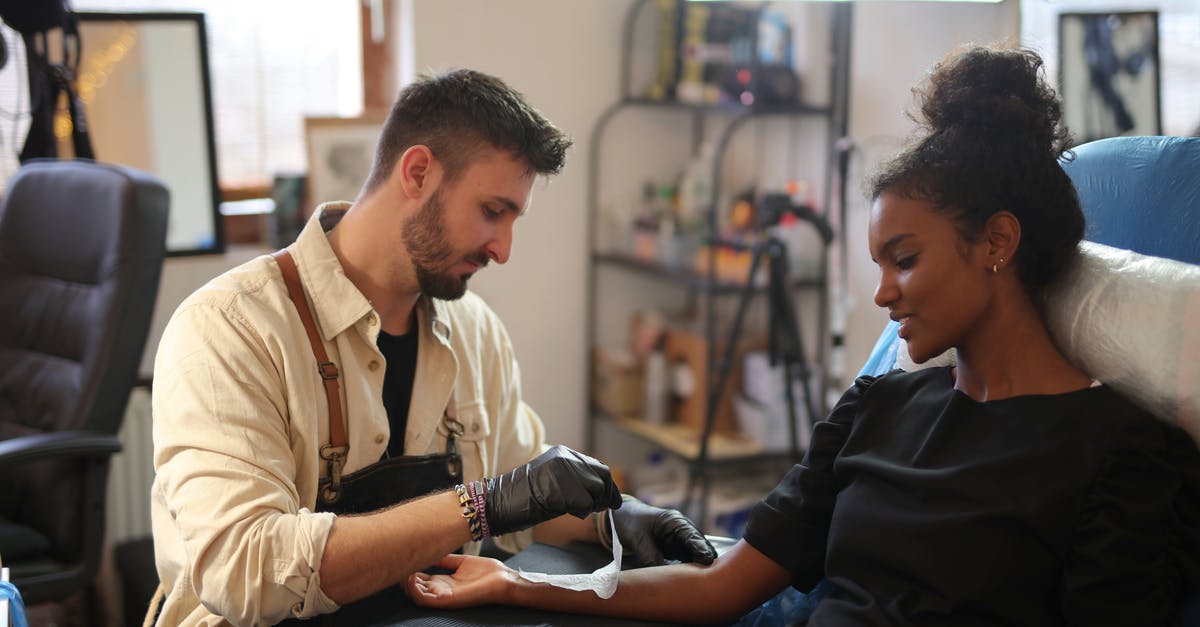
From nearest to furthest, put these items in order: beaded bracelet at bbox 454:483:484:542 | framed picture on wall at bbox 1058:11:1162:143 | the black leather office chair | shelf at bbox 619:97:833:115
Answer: beaded bracelet at bbox 454:483:484:542 → the black leather office chair → framed picture on wall at bbox 1058:11:1162:143 → shelf at bbox 619:97:833:115

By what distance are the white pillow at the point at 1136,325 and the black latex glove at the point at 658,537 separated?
0.54 metres

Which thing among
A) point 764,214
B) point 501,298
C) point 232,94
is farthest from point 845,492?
point 232,94

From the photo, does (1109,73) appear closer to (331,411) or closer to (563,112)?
(563,112)

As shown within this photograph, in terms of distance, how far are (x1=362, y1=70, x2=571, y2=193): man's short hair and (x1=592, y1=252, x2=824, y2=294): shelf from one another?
4.06 ft

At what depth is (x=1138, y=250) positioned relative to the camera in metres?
1.31

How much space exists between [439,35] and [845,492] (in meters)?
2.10

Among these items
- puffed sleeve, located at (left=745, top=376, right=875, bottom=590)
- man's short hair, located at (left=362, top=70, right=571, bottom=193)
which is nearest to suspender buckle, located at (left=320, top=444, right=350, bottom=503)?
man's short hair, located at (left=362, top=70, right=571, bottom=193)

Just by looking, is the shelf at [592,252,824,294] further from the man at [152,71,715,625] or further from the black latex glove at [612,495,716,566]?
the black latex glove at [612,495,716,566]

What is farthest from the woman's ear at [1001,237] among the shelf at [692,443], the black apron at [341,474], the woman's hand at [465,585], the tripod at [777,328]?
the shelf at [692,443]

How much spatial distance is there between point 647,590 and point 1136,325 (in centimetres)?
64

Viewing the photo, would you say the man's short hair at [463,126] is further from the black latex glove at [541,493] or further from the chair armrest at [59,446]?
the chair armrest at [59,446]

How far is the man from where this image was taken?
130cm

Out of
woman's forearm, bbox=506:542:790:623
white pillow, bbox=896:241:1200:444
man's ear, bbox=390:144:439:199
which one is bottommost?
Answer: woman's forearm, bbox=506:542:790:623

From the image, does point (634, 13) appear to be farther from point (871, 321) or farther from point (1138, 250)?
point (1138, 250)
